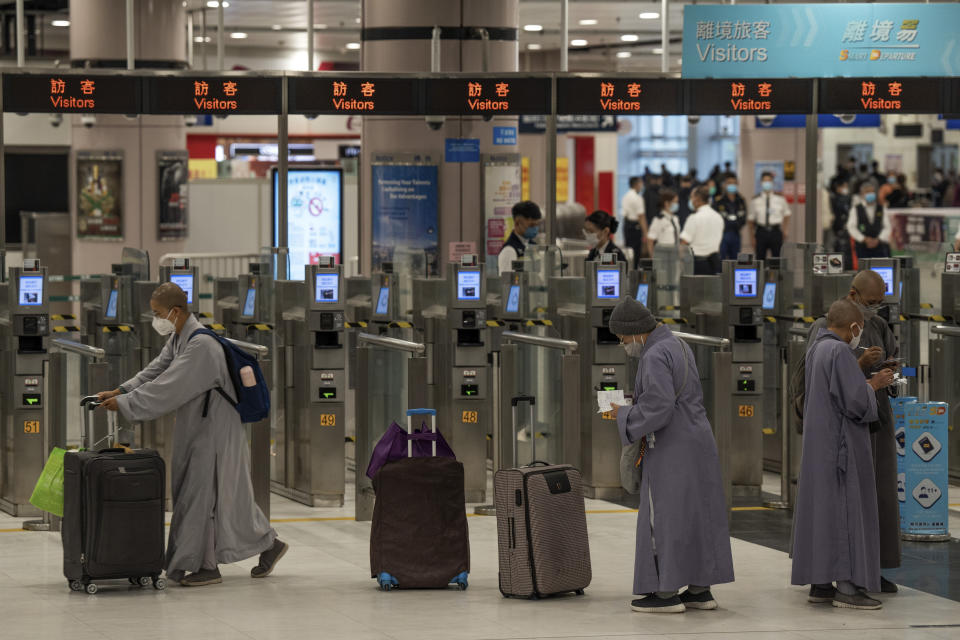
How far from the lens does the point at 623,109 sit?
1335 centimetres

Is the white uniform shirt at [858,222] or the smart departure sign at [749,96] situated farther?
the white uniform shirt at [858,222]

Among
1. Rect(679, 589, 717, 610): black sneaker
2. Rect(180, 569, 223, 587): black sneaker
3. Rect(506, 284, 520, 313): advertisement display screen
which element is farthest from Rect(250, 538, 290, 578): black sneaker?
Rect(506, 284, 520, 313): advertisement display screen

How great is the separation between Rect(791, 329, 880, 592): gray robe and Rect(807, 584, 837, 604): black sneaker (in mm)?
147

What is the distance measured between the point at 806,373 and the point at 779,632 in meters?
1.32

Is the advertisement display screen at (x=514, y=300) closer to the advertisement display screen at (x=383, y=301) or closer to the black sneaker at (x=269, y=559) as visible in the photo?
the advertisement display screen at (x=383, y=301)

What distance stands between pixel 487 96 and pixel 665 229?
8200 mm

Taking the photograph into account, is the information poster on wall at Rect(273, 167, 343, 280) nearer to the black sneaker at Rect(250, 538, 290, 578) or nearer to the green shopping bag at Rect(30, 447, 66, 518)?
the black sneaker at Rect(250, 538, 290, 578)

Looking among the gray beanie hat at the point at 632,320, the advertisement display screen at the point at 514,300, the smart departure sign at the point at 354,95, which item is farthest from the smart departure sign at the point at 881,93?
the gray beanie hat at the point at 632,320

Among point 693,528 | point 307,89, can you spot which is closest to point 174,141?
point 307,89

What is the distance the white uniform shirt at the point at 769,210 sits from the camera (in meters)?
23.8

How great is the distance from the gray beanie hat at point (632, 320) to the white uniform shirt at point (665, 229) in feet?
42.3

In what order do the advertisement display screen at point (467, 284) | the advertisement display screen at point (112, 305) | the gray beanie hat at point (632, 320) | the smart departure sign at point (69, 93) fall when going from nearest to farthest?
the gray beanie hat at point (632, 320)
the advertisement display screen at point (467, 284)
the advertisement display screen at point (112, 305)
the smart departure sign at point (69, 93)

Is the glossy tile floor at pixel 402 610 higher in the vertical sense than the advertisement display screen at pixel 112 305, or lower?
lower

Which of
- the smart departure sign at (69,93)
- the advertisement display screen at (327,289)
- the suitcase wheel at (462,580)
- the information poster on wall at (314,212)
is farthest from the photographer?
the information poster on wall at (314,212)
